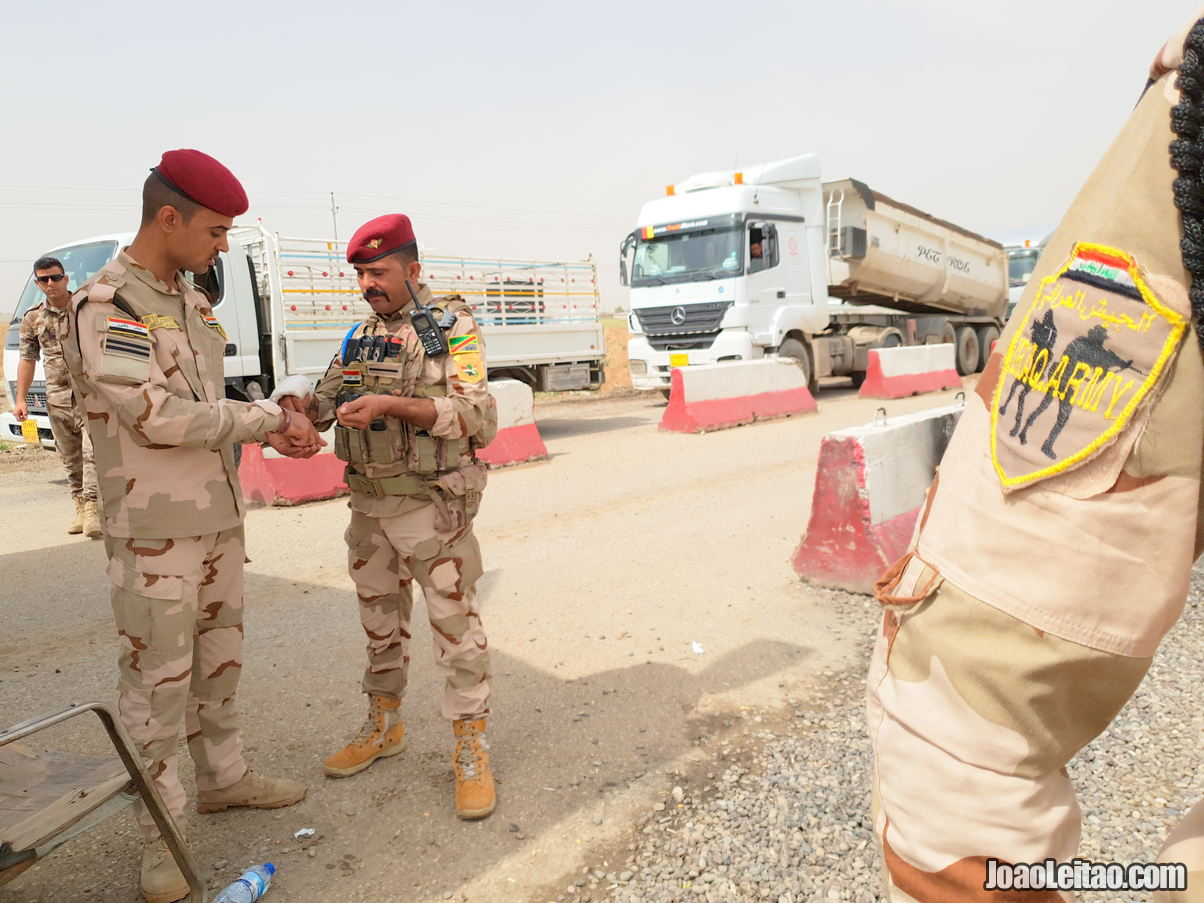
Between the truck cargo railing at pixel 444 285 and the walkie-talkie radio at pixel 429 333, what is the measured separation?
4187 millimetres

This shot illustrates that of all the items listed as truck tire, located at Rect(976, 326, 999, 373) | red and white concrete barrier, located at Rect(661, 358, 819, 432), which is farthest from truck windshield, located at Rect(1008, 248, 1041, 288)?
red and white concrete barrier, located at Rect(661, 358, 819, 432)

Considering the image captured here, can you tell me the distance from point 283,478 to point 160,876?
4.95m

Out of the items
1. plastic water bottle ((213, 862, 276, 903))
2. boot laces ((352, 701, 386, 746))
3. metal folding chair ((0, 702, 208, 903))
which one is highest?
metal folding chair ((0, 702, 208, 903))

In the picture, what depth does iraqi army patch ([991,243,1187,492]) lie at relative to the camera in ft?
2.82

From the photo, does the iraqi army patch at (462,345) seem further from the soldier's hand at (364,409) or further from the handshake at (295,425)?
the handshake at (295,425)

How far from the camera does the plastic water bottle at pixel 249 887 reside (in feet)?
7.36

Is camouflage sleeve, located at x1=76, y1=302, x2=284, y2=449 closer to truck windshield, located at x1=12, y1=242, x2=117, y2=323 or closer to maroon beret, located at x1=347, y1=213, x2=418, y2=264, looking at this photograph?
maroon beret, located at x1=347, y1=213, x2=418, y2=264

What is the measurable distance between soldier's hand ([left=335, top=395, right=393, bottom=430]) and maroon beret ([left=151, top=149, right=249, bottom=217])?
679 mm

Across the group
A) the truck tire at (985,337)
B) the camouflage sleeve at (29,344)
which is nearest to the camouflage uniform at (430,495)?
the camouflage sleeve at (29,344)

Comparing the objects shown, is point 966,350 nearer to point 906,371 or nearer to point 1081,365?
point 906,371

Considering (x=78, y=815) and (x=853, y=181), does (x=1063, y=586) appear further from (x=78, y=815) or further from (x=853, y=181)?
(x=853, y=181)

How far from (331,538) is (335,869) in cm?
374

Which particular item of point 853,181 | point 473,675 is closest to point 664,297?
point 853,181

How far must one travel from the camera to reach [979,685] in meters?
0.92
